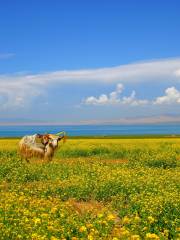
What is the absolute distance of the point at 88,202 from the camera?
17.3 metres

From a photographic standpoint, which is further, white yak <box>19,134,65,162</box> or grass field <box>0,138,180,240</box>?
white yak <box>19,134,65,162</box>

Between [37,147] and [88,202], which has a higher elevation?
[37,147]

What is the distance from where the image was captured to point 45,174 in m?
22.6

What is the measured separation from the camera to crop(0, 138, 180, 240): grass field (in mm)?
10367

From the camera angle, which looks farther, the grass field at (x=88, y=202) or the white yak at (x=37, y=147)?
the white yak at (x=37, y=147)

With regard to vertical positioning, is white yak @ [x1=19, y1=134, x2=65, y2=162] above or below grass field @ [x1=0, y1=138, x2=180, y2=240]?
above

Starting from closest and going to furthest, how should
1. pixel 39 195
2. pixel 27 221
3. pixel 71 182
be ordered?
1. pixel 27 221
2. pixel 39 195
3. pixel 71 182

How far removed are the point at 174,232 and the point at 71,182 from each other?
8.61m

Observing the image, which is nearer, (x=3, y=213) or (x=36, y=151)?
(x=3, y=213)

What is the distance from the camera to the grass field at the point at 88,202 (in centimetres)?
1037

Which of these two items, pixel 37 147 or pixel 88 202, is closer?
pixel 88 202

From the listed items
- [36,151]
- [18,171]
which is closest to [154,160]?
[36,151]

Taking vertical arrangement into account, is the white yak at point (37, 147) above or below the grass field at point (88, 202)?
above

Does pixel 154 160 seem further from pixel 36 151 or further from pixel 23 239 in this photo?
pixel 23 239
